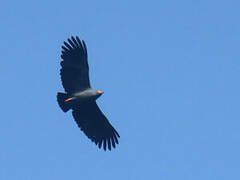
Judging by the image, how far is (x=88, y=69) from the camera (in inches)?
917

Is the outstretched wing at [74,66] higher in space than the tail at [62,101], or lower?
higher

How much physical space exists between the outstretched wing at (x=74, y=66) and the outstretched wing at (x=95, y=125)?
1.16m

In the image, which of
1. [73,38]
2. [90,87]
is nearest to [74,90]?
[90,87]

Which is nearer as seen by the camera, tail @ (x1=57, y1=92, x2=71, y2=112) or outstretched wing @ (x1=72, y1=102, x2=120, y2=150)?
tail @ (x1=57, y1=92, x2=71, y2=112)

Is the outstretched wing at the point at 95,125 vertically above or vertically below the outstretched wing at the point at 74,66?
below

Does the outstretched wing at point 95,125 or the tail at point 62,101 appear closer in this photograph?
the tail at point 62,101

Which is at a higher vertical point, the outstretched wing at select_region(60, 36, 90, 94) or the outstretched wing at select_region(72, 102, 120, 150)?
the outstretched wing at select_region(60, 36, 90, 94)

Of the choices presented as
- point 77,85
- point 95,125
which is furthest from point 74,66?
point 95,125

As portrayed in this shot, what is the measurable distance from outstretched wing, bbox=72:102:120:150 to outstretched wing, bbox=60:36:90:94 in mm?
1163

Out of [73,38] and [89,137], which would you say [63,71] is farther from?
[89,137]

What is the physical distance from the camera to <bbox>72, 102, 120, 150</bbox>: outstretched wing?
950 inches

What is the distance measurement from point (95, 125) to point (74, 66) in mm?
3080

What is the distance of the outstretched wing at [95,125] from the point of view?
2412 centimetres

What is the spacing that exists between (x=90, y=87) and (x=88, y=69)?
0.81 metres
